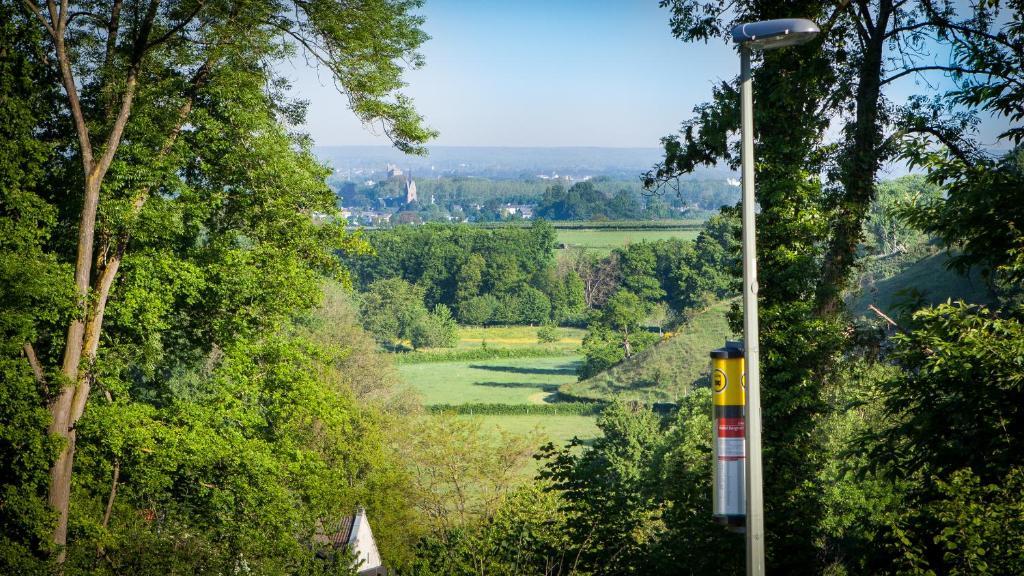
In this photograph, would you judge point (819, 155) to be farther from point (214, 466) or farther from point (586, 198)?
point (586, 198)

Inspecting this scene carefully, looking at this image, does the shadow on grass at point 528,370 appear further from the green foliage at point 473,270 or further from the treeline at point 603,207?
the treeline at point 603,207

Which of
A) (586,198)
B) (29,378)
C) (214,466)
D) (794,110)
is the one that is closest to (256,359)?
(214,466)

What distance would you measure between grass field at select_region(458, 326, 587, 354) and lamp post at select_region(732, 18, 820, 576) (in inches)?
3224

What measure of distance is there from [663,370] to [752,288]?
62.7m

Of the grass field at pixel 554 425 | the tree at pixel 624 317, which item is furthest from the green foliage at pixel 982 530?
the tree at pixel 624 317

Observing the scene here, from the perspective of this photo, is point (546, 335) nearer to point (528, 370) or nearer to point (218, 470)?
point (528, 370)

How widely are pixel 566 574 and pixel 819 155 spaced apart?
7.55 m

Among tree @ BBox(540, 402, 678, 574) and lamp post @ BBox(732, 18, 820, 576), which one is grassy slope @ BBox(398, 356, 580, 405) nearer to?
tree @ BBox(540, 402, 678, 574)

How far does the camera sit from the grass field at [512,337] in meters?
92.9

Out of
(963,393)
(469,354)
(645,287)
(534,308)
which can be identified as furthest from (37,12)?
(645,287)

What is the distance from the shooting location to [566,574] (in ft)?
42.1

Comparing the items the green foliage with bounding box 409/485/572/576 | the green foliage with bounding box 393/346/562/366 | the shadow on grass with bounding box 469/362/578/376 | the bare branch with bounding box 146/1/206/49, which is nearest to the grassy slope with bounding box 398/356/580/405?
the shadow on grass with bounding box 469/362/578/376

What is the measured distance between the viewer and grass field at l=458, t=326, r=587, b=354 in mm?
92875

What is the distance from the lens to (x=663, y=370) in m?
69.1
